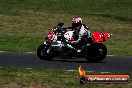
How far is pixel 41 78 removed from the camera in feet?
50.8

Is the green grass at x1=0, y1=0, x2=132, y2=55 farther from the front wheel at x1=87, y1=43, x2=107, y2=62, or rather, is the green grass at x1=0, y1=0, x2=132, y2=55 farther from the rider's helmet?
the rider's helmet

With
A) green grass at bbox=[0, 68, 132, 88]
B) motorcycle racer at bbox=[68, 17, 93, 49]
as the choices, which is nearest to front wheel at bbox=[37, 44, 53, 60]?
motorcycle racer at bbox=[68, 17, 93, 49]

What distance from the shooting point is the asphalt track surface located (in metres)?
18.2

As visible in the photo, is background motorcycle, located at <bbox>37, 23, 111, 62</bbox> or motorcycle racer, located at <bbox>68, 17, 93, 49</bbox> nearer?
background motorcycle, located at <bbox>37, 23, 111, 62</bbox>

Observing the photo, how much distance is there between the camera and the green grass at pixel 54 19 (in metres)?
26.6

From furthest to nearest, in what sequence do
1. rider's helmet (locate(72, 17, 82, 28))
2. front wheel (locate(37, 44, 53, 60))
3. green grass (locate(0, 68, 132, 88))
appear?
→ rider's helmet (locate(72, 17, 82, 28)) < front wheel (locate(37, 44, 53, 60)) < green grass (locate(0, 68, 132, 88))

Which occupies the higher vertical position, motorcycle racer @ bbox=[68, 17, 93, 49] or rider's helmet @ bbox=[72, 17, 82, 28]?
rider's helmet @ bbox=[72, 17, 82, 28]

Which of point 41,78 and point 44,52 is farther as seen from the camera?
point 44,52

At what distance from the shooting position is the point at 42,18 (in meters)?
40.0

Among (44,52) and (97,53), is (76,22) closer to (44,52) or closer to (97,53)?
(97,53)

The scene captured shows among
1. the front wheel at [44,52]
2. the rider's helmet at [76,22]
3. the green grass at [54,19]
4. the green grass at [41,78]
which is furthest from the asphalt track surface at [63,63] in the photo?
the green grass at [54,19]

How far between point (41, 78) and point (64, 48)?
4638 millimetres

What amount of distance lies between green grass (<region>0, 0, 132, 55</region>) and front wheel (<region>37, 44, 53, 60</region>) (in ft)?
10.3

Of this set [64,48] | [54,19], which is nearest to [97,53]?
[64,48]
